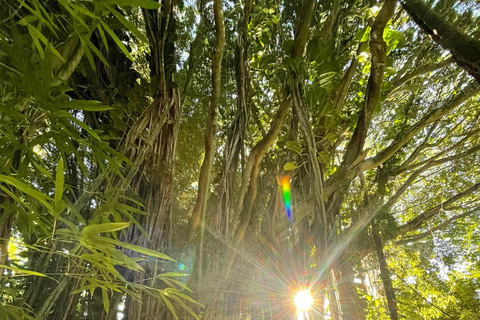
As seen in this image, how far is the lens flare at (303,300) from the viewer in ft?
2.71

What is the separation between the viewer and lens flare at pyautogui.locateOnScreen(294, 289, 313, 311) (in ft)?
2.71

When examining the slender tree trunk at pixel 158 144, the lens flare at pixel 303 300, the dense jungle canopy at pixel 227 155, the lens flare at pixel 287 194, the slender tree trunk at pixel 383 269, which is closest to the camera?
the dense jungle canopy at pixel 227 155

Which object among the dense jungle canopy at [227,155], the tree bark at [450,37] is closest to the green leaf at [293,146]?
the dense jungle canopy at [227,155]

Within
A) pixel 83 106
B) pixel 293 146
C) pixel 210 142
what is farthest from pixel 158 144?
pixel 83 106

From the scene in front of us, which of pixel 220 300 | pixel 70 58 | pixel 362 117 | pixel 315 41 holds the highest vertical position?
pixel 315 41

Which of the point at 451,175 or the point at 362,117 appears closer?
the point at 362,117

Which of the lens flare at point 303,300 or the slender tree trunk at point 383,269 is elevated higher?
the slender tree trunk at point 383,269

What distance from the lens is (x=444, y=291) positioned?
6.48 ft

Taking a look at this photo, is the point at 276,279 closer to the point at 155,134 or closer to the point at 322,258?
the point at 322,258

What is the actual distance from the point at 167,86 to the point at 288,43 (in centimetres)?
36

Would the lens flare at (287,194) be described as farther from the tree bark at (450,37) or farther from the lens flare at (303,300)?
the tree bark at (450,37)

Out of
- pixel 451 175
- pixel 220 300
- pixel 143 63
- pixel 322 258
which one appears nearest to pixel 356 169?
pixel 322 258

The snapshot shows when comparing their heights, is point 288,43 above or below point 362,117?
above

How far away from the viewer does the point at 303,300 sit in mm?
844
